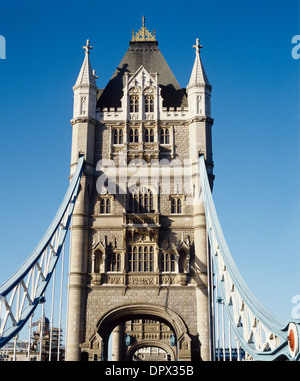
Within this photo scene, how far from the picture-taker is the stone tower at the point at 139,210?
32094 millimetres

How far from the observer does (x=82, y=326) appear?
31.9m

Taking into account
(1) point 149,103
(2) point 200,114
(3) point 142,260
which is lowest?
(3) point 142,260

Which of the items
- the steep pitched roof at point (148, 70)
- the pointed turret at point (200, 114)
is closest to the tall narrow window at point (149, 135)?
the steep pitched roof at point (148, 70)

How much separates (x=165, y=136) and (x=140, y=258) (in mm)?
8184

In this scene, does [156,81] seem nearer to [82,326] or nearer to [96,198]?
A: [96,198]

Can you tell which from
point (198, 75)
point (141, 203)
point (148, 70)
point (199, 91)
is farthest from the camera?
point (148, 70)

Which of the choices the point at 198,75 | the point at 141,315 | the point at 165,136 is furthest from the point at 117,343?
the point at 198,75

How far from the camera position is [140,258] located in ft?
109

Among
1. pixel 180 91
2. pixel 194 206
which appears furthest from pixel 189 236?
pixel 180 91

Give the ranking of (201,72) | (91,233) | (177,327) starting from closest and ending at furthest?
1. (177,327)
2. (91,233)
3. (201,72)

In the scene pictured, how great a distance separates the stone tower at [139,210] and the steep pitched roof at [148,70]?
77 mm

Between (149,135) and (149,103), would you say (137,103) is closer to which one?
(149,103)

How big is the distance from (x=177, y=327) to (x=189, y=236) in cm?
536

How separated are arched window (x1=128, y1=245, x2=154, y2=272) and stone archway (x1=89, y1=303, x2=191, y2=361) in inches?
84.1
